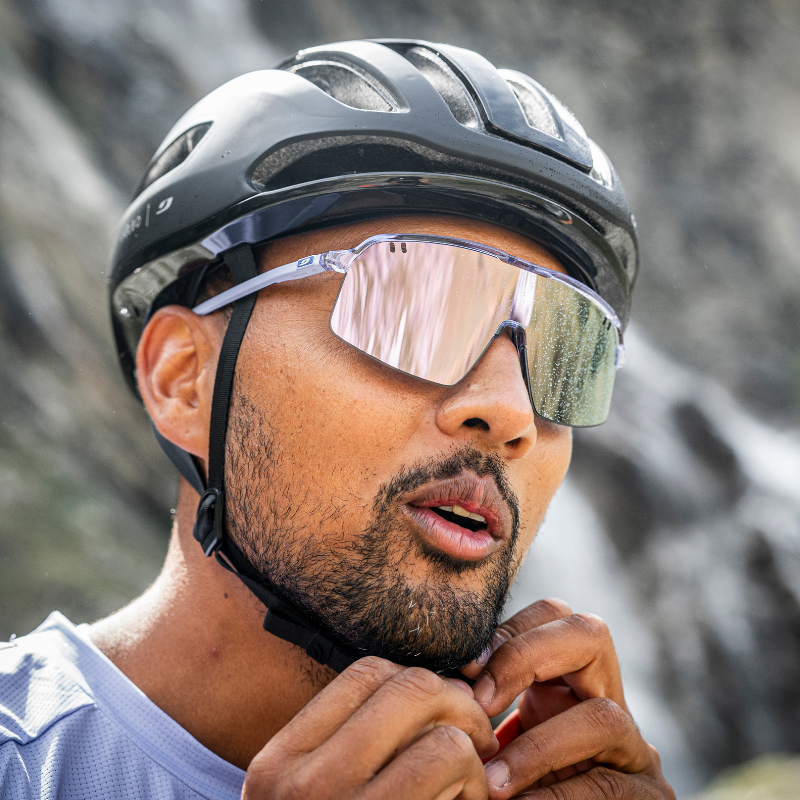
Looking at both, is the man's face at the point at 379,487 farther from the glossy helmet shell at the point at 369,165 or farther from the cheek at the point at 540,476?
the glossy helmet shell at the point at 369,165

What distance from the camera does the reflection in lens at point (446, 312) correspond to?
82.8 inches

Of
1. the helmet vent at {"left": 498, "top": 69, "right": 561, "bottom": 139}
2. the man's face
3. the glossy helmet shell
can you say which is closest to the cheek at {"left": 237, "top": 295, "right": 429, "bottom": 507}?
the man's face

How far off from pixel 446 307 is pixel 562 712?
131cm

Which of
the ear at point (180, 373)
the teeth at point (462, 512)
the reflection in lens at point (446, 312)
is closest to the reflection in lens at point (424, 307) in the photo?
the reflection in lens at point (446, 312)

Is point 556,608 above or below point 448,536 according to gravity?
below

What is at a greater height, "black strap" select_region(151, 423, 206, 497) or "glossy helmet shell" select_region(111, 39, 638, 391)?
"glossy helmet shell" select_region(111, 39, 638, 391)

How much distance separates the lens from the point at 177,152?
9.25 feet

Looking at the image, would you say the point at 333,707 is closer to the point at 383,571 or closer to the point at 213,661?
the point at 383,571

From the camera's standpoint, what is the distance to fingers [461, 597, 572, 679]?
214 cm

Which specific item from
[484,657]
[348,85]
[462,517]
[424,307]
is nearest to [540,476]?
[462,517]

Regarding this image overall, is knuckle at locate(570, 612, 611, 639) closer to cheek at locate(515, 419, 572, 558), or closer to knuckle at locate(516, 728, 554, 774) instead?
cheek at locate(515, 419, 572, 558)

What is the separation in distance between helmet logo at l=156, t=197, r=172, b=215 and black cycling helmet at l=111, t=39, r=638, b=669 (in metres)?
0.02

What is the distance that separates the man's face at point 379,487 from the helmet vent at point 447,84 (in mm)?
904

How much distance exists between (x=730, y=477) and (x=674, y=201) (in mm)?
4410
